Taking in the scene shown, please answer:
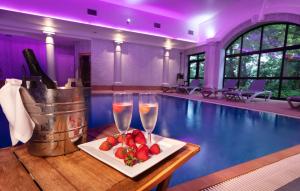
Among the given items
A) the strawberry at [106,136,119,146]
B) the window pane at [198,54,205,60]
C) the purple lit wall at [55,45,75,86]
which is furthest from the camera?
the purple lit wall at [55,45,75,86]

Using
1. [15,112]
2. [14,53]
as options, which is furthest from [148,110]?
[14,53]

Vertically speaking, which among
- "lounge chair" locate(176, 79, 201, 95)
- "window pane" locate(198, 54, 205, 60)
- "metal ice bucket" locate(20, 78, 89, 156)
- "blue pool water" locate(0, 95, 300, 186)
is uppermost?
"window pane" locate(198, 54, 205, 60)

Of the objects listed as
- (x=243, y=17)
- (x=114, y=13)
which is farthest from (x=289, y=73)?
(x=114, y=13)

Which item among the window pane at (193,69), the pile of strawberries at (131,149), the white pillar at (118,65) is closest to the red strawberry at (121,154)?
the pile of strawberries at (131,149)

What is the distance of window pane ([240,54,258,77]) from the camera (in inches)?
335

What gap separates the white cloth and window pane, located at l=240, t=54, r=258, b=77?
376 inches

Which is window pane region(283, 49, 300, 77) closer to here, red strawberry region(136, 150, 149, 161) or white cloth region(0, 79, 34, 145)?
red strawberry region(136, 150, 149, 161)

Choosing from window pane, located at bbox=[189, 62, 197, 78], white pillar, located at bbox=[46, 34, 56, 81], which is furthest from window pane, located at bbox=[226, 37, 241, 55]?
white pillar, located at bbox=[46, 34, 56, 81]

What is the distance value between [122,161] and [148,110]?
0.65 feet

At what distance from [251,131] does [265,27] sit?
23.1ft

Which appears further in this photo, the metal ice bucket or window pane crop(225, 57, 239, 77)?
window pane crop(225, 57, 239, 77)

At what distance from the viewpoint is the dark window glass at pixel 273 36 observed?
7527mm

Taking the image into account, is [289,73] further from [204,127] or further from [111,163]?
[111,163]

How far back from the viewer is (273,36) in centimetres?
786
